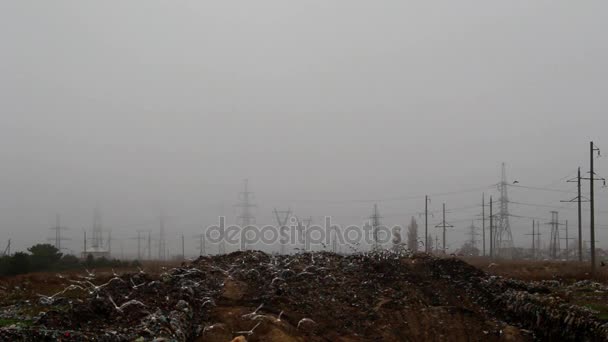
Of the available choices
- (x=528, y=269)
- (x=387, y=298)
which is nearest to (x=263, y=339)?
(x=387, y=298)

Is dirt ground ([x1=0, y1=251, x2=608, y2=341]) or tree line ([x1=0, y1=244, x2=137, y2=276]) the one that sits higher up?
dirt ground ([x1=0, y1=251, x2=608, y2=341])

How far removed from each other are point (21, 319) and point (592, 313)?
12742 millimetres

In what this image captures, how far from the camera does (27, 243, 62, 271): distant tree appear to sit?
28.6 m

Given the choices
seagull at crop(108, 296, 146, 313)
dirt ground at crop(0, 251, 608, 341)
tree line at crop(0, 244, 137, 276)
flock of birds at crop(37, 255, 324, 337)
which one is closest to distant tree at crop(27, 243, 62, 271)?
tree line at crop(0, 244, 137, 276)

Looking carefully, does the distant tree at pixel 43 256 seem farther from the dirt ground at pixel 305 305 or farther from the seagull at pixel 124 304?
the seagull at pixel 124 304

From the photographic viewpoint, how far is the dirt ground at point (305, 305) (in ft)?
34.9

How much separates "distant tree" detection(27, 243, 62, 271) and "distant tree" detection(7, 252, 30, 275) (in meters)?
1.20

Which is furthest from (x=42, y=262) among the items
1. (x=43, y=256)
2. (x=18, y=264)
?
(x=18, y=264)

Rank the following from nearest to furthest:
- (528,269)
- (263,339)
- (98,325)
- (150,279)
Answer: (98,325), (263,339), (150,279), (528,269)

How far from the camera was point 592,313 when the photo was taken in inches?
471

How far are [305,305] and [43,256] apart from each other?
22669 mm

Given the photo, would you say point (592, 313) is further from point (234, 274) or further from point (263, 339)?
point (234, 274)

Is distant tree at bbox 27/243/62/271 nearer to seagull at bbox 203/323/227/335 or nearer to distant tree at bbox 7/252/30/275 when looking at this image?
distant tree at bbox 7/252/30/275

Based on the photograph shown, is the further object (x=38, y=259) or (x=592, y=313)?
(x=38, y=259)
